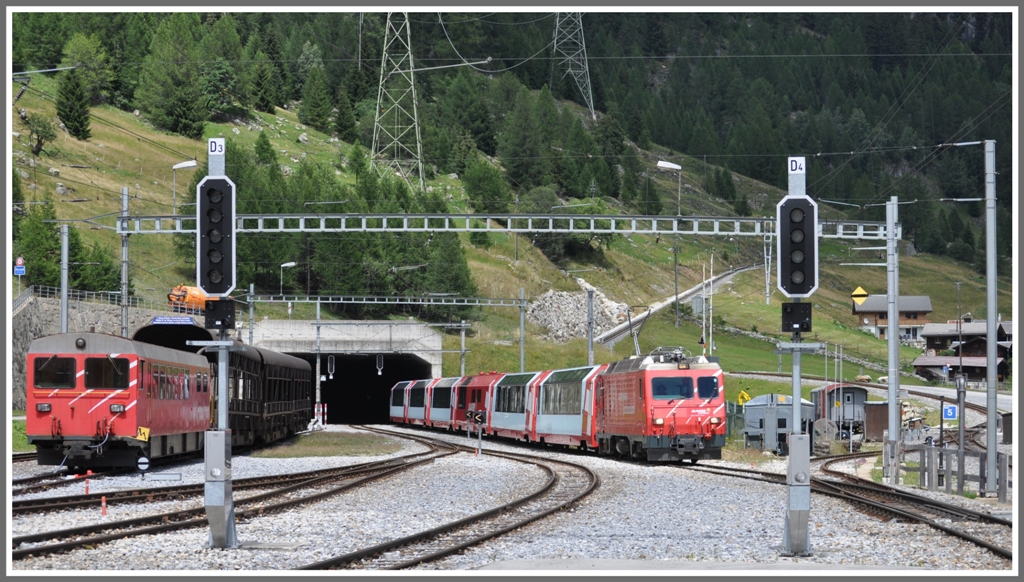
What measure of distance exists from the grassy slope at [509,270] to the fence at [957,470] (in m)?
50.7

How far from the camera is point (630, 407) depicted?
115 ft

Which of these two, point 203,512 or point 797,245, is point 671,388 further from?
point 797,245

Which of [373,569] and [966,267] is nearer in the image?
[373,569]

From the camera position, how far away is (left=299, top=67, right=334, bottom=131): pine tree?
559 feet

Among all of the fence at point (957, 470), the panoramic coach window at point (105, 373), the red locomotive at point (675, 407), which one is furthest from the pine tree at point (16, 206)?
the fence at point (957, 470)

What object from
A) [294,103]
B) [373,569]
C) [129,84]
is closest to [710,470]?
[373,569]

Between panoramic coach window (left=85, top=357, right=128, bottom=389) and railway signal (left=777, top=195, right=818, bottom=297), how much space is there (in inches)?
635

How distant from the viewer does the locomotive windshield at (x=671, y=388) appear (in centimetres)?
3359

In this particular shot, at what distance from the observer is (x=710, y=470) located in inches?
1236

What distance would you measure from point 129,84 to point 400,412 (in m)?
89.3

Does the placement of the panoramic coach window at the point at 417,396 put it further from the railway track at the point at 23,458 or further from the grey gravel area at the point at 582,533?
the grey gravel area at the point at 582,533

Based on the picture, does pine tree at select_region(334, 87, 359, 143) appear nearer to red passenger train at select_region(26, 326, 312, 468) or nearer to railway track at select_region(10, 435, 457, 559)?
railway track at select_region(10, 435, 457, 559)

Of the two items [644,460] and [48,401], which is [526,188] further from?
[48,401]

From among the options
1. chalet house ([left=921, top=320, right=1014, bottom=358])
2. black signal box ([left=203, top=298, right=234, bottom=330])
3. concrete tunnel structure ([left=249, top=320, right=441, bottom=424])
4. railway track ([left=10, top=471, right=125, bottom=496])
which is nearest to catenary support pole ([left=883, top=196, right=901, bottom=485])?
railway track ([left=10, top=471, right=125, bottom=496])
